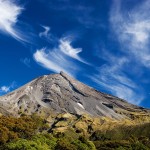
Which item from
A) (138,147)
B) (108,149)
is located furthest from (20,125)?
(138,147)

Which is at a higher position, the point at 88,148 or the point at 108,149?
the point at 108,149

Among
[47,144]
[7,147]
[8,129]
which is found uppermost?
[8,129]

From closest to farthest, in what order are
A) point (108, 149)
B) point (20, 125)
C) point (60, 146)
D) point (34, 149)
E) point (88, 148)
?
1. point (34, 149)
2. point (60, 146)
3. point (88, 148)
4. point (108, 149)
5. point (20, 125)

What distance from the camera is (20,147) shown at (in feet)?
321

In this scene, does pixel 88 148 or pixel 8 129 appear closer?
pixel 88 148

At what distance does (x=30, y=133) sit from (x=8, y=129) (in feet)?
35.8

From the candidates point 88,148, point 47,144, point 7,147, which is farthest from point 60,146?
point 7,147

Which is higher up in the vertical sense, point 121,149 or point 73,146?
point 121,149

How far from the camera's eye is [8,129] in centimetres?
14662

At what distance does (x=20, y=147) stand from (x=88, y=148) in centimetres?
3113

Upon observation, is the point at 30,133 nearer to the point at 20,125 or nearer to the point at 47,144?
the point at 20,125

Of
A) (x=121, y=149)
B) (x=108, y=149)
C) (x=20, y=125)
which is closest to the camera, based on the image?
(x=121, y=149)

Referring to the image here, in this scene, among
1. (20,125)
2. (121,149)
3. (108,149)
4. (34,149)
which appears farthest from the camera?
(20,125)

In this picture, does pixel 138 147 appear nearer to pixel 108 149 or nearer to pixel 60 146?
pixel 108 149
